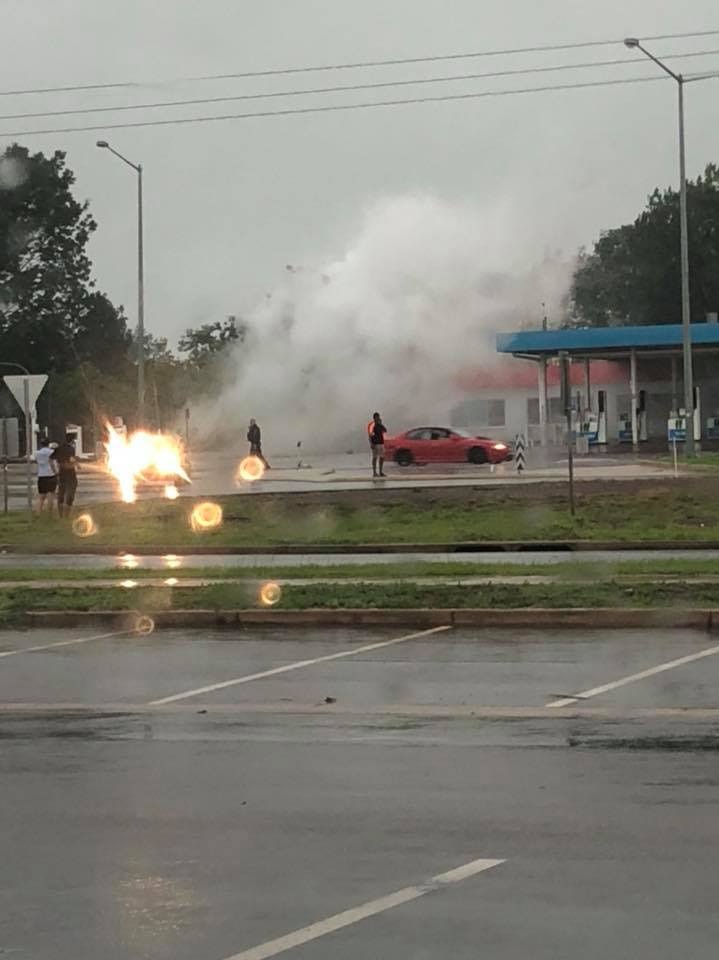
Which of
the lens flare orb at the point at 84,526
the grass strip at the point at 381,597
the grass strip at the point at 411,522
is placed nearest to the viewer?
the grass strip at the point at 381,597

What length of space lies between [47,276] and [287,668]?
8491cm

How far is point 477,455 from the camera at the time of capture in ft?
183

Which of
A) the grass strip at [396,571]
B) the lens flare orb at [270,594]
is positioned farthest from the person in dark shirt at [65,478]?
the lens flare orb at [270,594]

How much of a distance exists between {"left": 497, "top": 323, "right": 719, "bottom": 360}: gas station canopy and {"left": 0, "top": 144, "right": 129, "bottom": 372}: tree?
35177 millimetres

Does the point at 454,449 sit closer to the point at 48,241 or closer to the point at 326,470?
the point at 326,470

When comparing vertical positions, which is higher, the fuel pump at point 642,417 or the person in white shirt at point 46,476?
the fuel pump at point 642,417

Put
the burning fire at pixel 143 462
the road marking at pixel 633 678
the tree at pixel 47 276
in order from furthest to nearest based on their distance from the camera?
the tree at pixel 47 276, the burning fire at pixel 143 462, the road marking at pixel 633 678

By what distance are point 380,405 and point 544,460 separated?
52.6 feet

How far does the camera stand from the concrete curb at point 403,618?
15617mm

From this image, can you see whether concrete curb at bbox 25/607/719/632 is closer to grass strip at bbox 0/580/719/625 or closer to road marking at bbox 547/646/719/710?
grass strip at bbox 0/580/719/625

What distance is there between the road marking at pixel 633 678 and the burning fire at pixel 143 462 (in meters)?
27.4

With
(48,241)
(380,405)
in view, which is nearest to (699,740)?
(380,405)

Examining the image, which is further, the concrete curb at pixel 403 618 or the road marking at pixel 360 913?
the concrete curb at pixel 403 618

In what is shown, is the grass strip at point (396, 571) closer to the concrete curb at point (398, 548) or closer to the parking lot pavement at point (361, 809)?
the concrete curb at point (398, 548)
